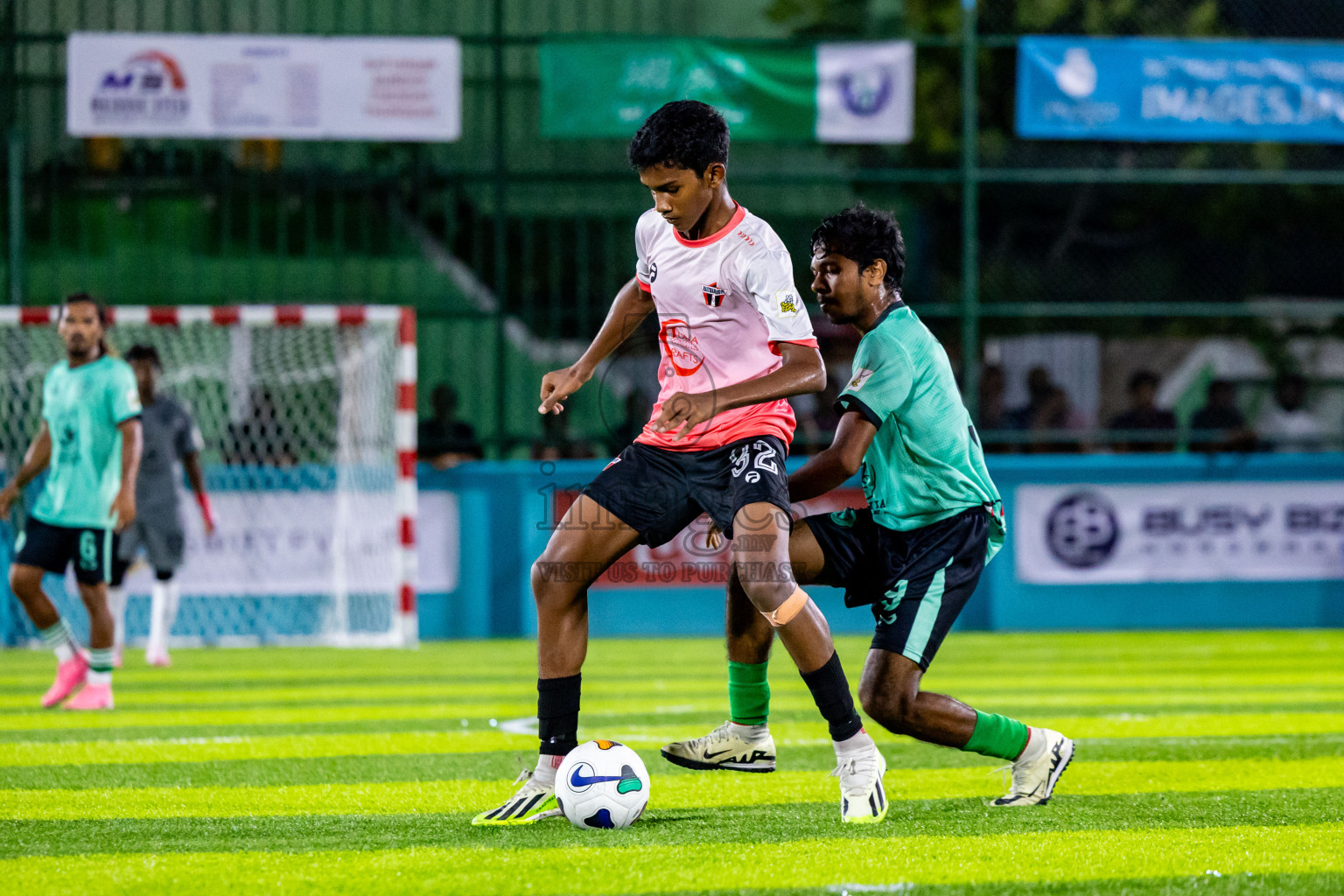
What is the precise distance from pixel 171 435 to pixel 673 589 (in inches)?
→ 167

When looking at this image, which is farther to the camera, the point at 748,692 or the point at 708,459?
the point at 748,692

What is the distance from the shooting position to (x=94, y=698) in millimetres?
8016

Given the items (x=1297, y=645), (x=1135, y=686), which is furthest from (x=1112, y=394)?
(x=1135, y=686)

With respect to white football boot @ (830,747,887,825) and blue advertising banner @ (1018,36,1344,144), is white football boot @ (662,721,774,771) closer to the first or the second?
white football boot @ (830,747,887,825)

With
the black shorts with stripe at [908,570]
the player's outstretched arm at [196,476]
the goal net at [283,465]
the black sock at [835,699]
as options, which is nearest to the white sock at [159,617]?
the player's outstretched arm at [196,476]

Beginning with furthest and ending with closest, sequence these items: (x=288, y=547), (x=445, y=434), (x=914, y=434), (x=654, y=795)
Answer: (x=445, y=434) → (x=288, y=547) → (x=654, y=795) → (x=914, y=434)

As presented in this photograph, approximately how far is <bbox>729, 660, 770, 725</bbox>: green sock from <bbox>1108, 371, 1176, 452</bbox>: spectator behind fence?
9153 millimetres

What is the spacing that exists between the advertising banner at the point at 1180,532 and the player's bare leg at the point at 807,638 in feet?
28.9

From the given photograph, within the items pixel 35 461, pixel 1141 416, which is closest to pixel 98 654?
pixel 35 461

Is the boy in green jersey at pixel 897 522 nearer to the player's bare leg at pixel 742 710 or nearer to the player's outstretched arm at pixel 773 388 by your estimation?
the player's bare leg at pixel 742 710

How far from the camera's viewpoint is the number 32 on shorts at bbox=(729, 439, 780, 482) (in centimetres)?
457

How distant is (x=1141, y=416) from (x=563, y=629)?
32.9 feet

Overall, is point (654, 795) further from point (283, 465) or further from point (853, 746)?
point (283, 465)

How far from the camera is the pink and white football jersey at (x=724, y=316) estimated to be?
4.54 m
